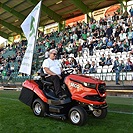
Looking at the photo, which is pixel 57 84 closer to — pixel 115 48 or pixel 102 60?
pixel 102 60

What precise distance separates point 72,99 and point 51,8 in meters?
25.6

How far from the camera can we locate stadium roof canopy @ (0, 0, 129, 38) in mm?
26703

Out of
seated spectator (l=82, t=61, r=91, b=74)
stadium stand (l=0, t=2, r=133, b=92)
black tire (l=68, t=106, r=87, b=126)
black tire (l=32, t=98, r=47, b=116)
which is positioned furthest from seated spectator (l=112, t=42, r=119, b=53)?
black tire (l=68, t=106, r=87, b=126)

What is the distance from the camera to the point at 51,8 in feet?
97.5

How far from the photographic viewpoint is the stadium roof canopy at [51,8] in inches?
1051

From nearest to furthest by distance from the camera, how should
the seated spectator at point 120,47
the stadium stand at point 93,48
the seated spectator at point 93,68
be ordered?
the stadium stand at point 93,48
the seated spectator at point 120,47
the seated spectator at point 93,68

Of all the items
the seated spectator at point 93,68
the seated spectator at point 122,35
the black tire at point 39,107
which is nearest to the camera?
the black tire at point 39,107

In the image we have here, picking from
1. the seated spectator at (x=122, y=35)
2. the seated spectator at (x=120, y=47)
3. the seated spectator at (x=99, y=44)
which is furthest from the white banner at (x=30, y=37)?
the seated spectator at (x=99, y=44)

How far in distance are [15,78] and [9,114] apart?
16.4 metres

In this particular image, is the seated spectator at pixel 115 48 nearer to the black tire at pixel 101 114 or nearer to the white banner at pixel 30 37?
the white banner at pixel 30 37

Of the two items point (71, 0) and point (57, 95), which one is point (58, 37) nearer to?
point (71, 0)

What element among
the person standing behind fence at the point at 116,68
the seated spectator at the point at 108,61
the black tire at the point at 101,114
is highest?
the seated spectator at the point at 108,61

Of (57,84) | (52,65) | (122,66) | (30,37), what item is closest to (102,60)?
(122,66)

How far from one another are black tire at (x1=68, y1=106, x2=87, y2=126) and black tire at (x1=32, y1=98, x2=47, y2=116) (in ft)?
2.71
